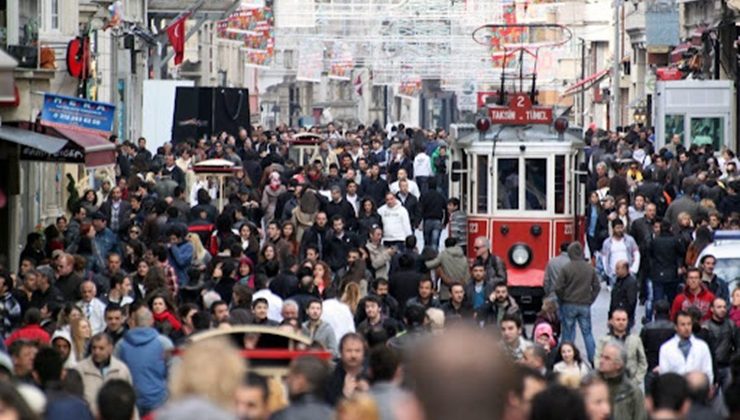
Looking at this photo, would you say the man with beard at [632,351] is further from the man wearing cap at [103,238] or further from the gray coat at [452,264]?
the man wearing cap at [103,238]

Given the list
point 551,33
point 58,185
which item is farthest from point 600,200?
point 551,33

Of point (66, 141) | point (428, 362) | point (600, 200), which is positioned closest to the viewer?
point (428, 362)

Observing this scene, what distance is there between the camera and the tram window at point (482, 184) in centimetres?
2600

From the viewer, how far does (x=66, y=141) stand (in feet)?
77.2

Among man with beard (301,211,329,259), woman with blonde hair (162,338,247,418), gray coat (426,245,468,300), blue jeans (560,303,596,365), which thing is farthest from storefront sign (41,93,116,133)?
woman with blonde hair (162,338,247,418)

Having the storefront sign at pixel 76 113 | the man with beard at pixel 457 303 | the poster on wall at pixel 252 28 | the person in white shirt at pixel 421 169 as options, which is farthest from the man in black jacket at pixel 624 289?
the poster on wall at pixel 252 28

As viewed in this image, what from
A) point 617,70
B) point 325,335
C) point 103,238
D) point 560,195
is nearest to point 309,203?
point 560,195

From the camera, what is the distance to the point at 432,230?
3052cm

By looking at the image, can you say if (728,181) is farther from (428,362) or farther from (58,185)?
(428,362)

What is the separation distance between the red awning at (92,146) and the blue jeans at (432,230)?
6.39m

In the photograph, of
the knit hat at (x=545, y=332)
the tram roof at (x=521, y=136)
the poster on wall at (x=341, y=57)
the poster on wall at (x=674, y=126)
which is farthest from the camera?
the poster on wall at (x=341, y=57)

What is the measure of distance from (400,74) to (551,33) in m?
8.89

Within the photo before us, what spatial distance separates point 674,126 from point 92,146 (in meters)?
25.6

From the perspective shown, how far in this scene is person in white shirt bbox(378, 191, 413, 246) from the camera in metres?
27.3
